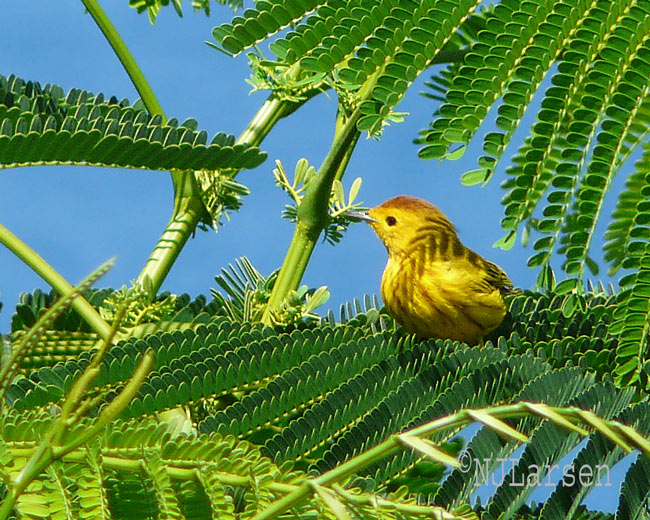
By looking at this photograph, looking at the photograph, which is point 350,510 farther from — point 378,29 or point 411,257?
point 411,257

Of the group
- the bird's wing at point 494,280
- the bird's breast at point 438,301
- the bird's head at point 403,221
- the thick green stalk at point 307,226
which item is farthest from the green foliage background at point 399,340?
the bird's head at point 403,221

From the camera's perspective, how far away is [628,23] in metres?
1.87

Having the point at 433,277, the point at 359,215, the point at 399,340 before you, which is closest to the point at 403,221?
the point at 433,277

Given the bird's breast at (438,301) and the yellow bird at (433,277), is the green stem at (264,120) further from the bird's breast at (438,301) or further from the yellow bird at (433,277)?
the bird's breast at (438,301)

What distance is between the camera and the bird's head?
12.1 ft

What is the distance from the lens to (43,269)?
240 centimetres

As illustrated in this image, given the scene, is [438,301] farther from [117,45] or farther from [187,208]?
[117,45]

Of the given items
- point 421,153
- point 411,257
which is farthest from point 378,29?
point 411,257

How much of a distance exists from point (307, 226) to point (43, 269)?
2.63 feet

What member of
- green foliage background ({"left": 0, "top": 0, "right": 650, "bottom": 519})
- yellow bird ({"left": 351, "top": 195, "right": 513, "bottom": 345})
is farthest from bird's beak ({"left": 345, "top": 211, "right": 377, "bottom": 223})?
green foliage background ({"left": 0, "top": 0, "right": 650, "bottom": 519})

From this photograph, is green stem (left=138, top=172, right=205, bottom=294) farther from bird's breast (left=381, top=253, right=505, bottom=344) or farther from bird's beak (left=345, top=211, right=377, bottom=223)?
bird's breast (left=381, top=253, right=505, bottom=344)

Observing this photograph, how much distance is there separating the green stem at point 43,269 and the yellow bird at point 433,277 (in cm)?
89

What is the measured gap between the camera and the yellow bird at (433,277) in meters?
3.04

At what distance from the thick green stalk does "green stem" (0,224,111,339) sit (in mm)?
517
